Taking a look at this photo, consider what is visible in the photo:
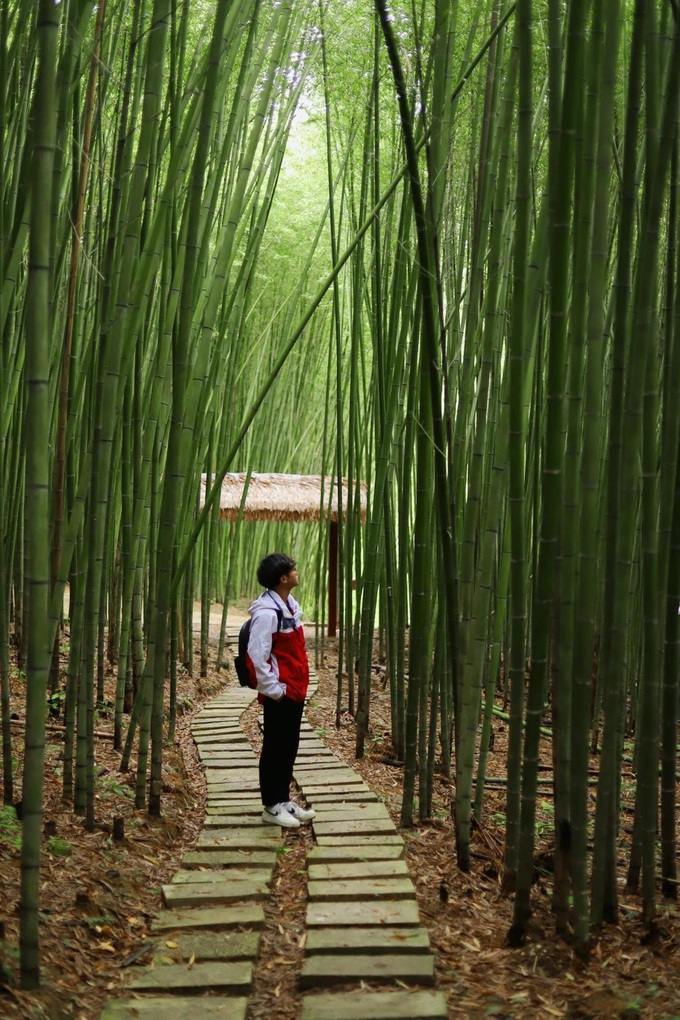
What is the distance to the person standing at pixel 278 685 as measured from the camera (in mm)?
2639

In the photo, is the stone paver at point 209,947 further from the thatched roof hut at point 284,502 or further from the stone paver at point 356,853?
the thatched roof hut at point 284,502

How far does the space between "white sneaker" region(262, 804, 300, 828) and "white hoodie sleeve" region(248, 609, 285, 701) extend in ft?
0.97

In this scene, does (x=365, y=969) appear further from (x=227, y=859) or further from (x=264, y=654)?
(x=264, y=654)

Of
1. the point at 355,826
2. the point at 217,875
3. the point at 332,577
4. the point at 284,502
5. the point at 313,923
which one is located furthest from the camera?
the point at 284,502

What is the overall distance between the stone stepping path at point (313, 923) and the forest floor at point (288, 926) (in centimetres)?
4

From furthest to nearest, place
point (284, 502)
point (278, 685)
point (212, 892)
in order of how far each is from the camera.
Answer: point (284, 502)
point (278, 685)
point (212, 892)

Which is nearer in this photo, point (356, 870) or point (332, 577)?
point (356, 870)

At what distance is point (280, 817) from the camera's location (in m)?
2.58

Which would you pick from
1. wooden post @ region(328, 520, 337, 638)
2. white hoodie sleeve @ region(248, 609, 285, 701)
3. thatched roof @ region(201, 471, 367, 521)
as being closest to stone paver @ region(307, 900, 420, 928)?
white hoodie sleeve @ region(248, 609, 285, 701)

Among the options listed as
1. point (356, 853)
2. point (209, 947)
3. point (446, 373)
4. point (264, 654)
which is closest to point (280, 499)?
point (264, 654)

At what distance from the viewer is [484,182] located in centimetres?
242

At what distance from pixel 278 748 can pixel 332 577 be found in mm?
4582

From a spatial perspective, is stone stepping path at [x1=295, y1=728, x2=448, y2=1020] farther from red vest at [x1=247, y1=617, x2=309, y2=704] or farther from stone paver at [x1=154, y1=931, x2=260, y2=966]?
red vest at [x1=247, y1=617, x2=309, y2=704]

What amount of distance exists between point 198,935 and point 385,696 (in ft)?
11.4
